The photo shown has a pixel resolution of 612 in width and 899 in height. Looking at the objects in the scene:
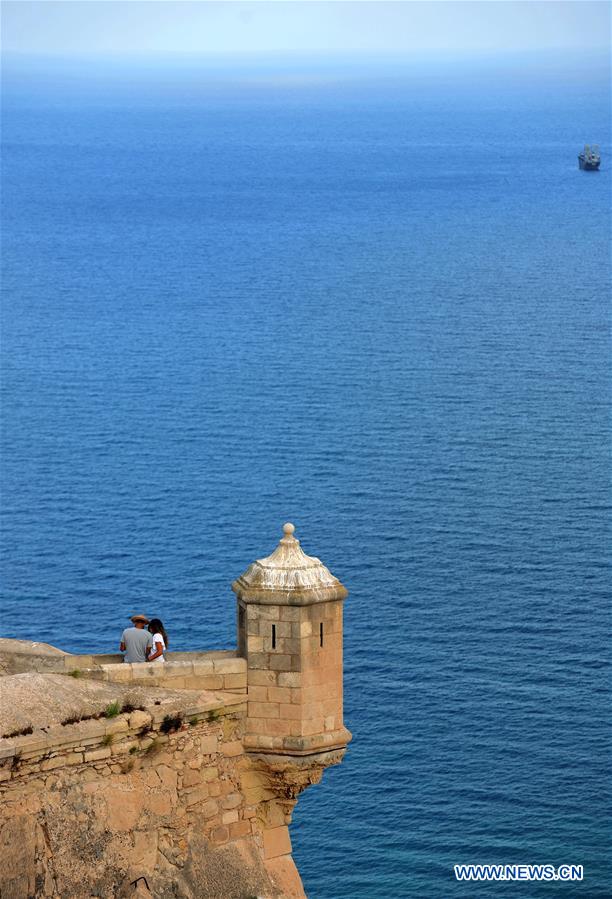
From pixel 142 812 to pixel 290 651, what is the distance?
2733mm

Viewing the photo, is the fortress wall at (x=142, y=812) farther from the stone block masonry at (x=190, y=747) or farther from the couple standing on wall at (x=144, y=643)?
the couple standing on wall at (x=144, y=643)

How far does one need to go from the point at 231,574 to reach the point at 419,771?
2420 cm

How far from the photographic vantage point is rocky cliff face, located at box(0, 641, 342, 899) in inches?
976

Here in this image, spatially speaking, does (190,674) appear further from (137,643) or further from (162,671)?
(137,643)

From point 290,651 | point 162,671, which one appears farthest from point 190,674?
point 290,651

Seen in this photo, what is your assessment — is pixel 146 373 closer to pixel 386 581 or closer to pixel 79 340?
pixel 79 340

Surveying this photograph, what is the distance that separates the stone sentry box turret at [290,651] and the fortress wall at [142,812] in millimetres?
401

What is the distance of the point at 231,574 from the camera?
9706 centimetres

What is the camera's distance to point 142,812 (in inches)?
1017

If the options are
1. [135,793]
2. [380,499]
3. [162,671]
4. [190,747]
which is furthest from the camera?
[380,499]

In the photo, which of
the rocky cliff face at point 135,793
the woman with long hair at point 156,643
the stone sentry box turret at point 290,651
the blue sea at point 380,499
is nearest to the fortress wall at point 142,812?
the rocky cliff face at point 135,793

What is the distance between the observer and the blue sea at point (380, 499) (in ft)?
242

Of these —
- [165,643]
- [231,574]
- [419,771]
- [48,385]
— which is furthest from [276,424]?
[165,643]

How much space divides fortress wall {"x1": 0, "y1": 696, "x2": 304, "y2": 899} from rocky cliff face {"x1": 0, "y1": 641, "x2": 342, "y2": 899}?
17mm
